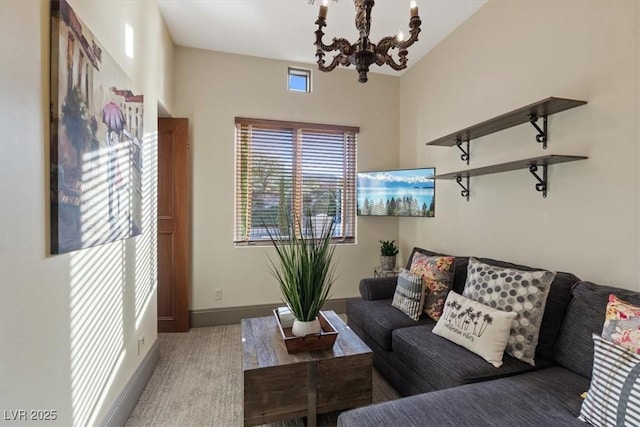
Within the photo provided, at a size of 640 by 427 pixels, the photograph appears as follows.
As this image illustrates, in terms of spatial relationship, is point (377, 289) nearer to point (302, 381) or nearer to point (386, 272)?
point (386, 272)

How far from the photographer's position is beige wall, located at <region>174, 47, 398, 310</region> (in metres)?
3.37

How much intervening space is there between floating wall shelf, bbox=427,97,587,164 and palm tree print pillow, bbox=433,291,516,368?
4.08 feet

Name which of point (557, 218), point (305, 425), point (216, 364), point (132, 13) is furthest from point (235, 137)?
point (557, 218)

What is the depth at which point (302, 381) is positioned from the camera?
5.48ft

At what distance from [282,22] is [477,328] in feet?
9.99

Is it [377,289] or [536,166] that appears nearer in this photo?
[536,166]

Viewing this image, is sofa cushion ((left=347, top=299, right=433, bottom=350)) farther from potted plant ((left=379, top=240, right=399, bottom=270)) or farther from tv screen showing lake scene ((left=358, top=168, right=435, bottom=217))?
tv screen showing lake scene ((left=358, top=168, right=435, bottom=217))

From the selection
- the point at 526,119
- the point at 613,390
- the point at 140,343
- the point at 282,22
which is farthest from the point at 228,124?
the point at 613,390

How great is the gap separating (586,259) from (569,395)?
881 millimetres

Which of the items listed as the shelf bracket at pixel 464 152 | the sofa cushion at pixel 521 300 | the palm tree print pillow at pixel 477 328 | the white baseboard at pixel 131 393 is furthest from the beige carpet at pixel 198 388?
the shelf bracket at pixel 464 152

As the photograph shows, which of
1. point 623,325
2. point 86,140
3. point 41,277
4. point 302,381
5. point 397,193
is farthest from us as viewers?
point 397,193

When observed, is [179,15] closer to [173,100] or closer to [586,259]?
[173,100]

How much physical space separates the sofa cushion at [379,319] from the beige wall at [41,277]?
174cm

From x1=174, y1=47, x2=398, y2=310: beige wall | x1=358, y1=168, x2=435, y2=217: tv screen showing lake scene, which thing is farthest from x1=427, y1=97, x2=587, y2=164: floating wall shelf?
x1=174, y1=47, x2=398, y2=310: beige wall
